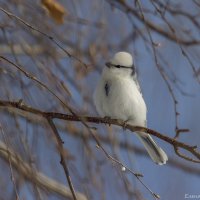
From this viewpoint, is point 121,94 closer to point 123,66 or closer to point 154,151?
point 123,66

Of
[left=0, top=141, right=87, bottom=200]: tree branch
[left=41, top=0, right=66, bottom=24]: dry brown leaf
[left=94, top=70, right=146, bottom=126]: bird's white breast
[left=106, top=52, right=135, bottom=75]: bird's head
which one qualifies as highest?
[left=41, top=0, right=66, bottom=24]: dry brown leaf

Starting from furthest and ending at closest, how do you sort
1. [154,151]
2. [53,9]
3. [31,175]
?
1. [154,151]
2. [53,9]
3. [31,175]

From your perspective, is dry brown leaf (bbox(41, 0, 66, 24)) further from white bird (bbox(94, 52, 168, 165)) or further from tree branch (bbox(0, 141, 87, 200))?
tree branch (bbox(0, 141, 87, 200))

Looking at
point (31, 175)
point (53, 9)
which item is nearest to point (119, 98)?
point (53, 9)

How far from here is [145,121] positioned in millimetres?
2223

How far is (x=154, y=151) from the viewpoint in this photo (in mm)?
2059

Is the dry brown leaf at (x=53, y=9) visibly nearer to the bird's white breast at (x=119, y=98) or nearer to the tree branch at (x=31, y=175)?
the bird's white breast at (x=119, y=98)

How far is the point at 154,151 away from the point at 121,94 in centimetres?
27

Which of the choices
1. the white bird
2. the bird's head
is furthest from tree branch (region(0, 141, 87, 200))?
the bird's head

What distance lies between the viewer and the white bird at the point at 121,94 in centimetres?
208

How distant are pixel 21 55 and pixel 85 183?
30.6 inches

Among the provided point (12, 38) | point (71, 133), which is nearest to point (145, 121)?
point (71, 133)

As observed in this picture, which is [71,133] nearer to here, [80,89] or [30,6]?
[80,89]

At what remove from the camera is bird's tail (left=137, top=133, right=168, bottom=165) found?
202cm
